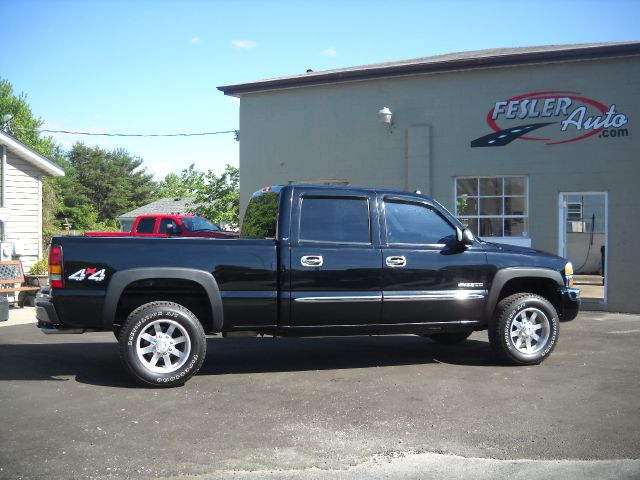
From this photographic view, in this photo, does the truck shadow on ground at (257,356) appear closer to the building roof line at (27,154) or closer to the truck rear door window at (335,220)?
the truck rear door window at (335,220)

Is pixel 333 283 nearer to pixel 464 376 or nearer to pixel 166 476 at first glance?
pixel 464 376

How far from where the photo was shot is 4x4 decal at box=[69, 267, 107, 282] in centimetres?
608

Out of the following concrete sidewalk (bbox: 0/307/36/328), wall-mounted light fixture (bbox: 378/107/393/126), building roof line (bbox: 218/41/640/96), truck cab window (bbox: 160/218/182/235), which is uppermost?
building roof line (bbox: 218/41/640/96)

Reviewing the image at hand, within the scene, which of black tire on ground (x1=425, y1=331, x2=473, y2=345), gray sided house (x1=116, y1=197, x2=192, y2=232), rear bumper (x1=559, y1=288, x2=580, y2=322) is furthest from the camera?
gray sided house (x1=116, y1=197, x2=192, y2=232)

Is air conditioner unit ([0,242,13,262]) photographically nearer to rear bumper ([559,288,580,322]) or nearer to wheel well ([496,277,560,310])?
wheel well ([496,277,560,310])

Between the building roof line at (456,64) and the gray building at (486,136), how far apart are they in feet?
0.09

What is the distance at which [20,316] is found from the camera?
38.1 feet

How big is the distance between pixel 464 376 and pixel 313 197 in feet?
7.94

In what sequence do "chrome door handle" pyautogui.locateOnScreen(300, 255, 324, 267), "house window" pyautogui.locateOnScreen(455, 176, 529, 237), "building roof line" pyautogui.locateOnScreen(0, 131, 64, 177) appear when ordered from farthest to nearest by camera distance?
"building roof line" pyautogui.locateOnScreen(0, 131, 64, 177) < "house window" pyautogui.locateOnScreen(455, 176, 529, 237) < "chrome door handle" pyautogui.locateOnScreen(300, 255, 324, 267)

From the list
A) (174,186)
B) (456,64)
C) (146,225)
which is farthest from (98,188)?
(456,64)

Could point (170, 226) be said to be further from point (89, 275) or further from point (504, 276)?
point (504, 276)

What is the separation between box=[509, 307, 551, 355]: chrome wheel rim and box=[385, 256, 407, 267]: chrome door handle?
4.73 feet

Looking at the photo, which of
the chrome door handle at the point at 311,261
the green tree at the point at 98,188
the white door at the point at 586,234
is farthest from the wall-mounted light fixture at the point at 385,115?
the green tree at the point at 98,188

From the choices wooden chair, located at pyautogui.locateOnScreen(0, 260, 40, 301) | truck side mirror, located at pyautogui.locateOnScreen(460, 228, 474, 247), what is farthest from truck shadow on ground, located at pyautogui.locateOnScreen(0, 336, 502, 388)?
wooden chair, located at pyautogui.locateOnScreen(0, 260, 40, 301)
